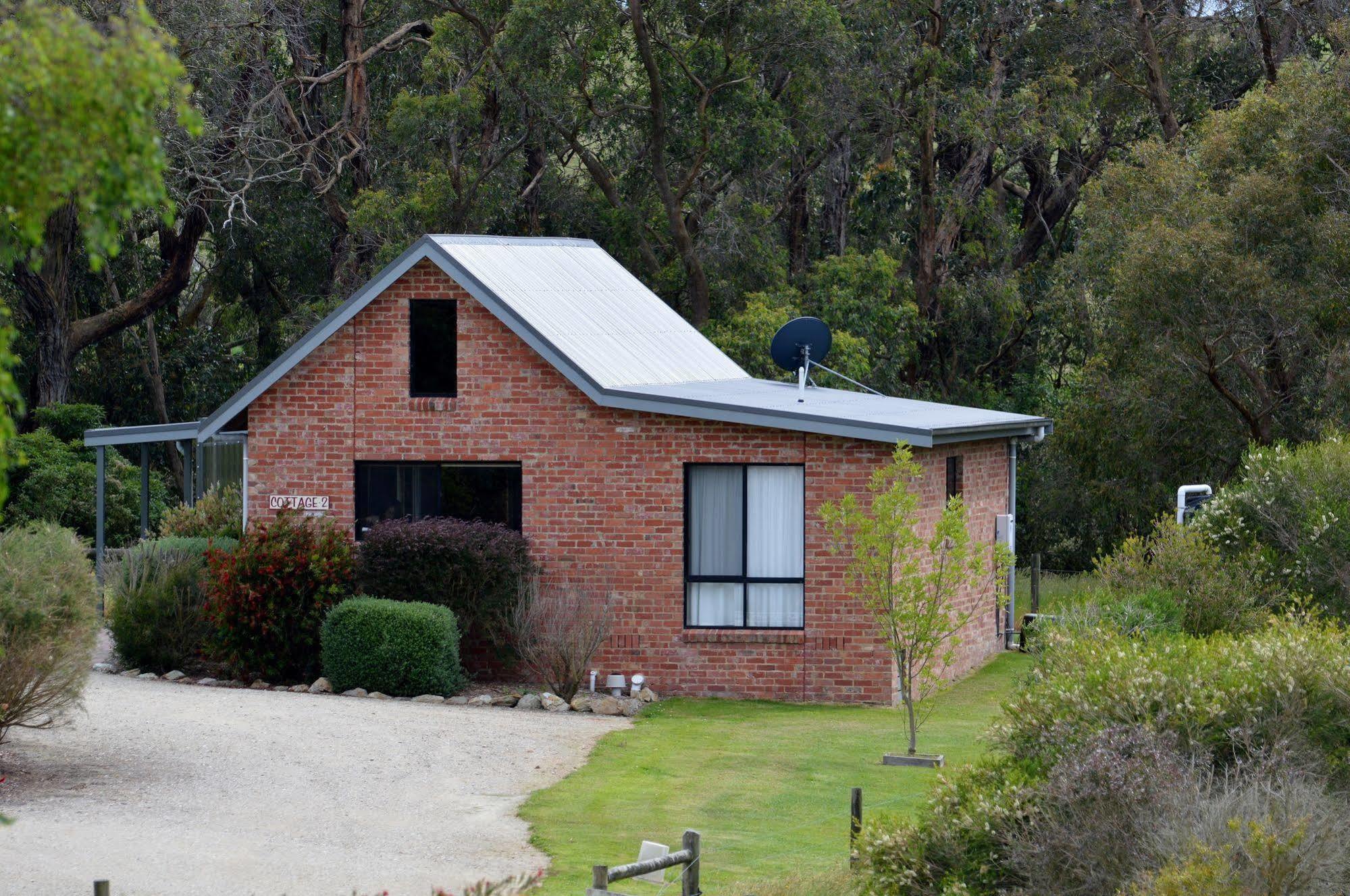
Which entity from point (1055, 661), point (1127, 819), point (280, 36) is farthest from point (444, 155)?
point (1127, 819)

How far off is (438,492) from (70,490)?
13272mm

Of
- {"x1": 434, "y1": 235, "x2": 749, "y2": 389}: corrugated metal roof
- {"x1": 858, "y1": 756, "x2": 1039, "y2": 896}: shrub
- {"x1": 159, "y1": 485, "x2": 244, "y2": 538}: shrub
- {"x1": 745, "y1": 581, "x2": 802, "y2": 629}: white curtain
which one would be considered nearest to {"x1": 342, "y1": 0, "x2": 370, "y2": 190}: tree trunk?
{"x1": 434, "y1": 235, "x2": 749, "y2": 389}: corrugated metal roof

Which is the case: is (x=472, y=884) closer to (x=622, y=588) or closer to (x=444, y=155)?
(x=622, y=588)

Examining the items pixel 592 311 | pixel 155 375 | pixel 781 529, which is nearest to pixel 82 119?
pixel 781 529

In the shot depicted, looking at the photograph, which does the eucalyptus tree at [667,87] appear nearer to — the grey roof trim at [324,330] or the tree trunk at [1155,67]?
A: the tree trunk at [1155,67]

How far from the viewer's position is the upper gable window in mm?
19219

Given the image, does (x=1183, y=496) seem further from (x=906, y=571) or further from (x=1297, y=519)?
(x=906, y=571)

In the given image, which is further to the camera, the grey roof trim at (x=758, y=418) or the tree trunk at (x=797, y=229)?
the tree trunk at (x=797, y=229)

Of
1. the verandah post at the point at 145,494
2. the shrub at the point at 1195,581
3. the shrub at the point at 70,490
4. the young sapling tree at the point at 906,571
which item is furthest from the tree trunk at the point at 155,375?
the shrub at the point at 1195,581

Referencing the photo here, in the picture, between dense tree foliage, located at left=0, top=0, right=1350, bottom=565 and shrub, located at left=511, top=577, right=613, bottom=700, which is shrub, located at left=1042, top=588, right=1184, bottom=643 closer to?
shrub, located at left=511, top=577, right=613, bottom=700

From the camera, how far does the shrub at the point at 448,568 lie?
18172 mm

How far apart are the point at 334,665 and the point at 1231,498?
10.1m

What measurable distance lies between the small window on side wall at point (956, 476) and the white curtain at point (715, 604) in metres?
3.59

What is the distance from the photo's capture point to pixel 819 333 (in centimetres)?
2198
